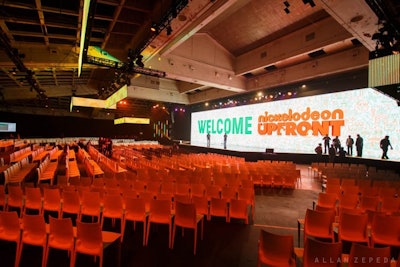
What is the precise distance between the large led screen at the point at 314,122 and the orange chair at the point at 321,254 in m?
9.90

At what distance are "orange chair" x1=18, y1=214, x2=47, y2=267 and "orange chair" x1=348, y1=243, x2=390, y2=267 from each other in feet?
A: 12.2

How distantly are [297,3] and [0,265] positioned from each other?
1112cm

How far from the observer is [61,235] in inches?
117

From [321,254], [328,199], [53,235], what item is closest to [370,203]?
[328,199]

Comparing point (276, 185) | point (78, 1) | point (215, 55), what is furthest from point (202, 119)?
point (78, 1)

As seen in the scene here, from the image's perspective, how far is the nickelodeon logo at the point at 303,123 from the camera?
11.5m

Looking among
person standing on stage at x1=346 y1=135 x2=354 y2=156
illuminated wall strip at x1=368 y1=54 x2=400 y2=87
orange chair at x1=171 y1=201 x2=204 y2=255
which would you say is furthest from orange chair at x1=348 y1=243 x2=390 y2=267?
person standing on stage at x1=346 y1=135 x2=354 y2=156

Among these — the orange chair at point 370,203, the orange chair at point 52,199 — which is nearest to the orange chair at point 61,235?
the orange chair at point 52,199

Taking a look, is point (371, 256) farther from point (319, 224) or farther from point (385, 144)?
point (385, 144)

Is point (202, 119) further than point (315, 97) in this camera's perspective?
Yes

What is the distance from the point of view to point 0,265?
3012 millimetres

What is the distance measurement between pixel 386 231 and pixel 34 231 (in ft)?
16.3

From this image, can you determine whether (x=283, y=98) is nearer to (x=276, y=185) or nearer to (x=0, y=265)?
(x=276, y=185)

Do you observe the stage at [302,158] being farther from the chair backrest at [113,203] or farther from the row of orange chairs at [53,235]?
the row of orange chairs at [53,235]
